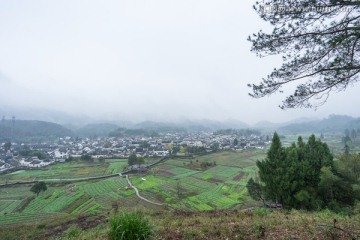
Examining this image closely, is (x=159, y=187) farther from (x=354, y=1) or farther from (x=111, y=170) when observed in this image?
(x=354, y=1)

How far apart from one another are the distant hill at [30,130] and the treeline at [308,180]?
159898 millimetres

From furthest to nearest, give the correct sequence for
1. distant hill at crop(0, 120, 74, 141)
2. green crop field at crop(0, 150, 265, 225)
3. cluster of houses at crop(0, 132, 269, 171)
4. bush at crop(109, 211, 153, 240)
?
distant hill at crop(0, 120, 74, 141)
cluster of houses at crop(0, 132, 269, 171)
green crop field at crop(0, 150, 265, 225)
bush at crop(109, 211, 153, 240)

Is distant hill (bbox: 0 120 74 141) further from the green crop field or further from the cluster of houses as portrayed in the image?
the green crop field

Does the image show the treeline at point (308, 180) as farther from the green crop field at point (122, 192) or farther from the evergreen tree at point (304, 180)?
the green crop field at point (122, 192)

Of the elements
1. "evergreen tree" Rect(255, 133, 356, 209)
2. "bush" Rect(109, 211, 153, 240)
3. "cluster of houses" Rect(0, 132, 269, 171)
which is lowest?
"cluster of houses" Rect(0, 132, 269, 171)

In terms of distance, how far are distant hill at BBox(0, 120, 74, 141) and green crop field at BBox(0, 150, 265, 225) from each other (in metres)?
119

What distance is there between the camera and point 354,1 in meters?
5.30

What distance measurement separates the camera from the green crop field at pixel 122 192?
88.2ft

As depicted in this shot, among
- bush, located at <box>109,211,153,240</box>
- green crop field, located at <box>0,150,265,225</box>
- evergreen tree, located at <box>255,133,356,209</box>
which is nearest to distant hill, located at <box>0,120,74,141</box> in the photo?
green crop field, located at <box>0,150,265,225</box>

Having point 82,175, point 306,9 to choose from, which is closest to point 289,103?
point 306,9

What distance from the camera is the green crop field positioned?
26875 mm

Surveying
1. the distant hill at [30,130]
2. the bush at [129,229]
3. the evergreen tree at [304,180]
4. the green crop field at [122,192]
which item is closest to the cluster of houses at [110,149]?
the green crop field at [122,192]

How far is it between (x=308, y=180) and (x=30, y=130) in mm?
193353

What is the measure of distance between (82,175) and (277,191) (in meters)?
41.9
